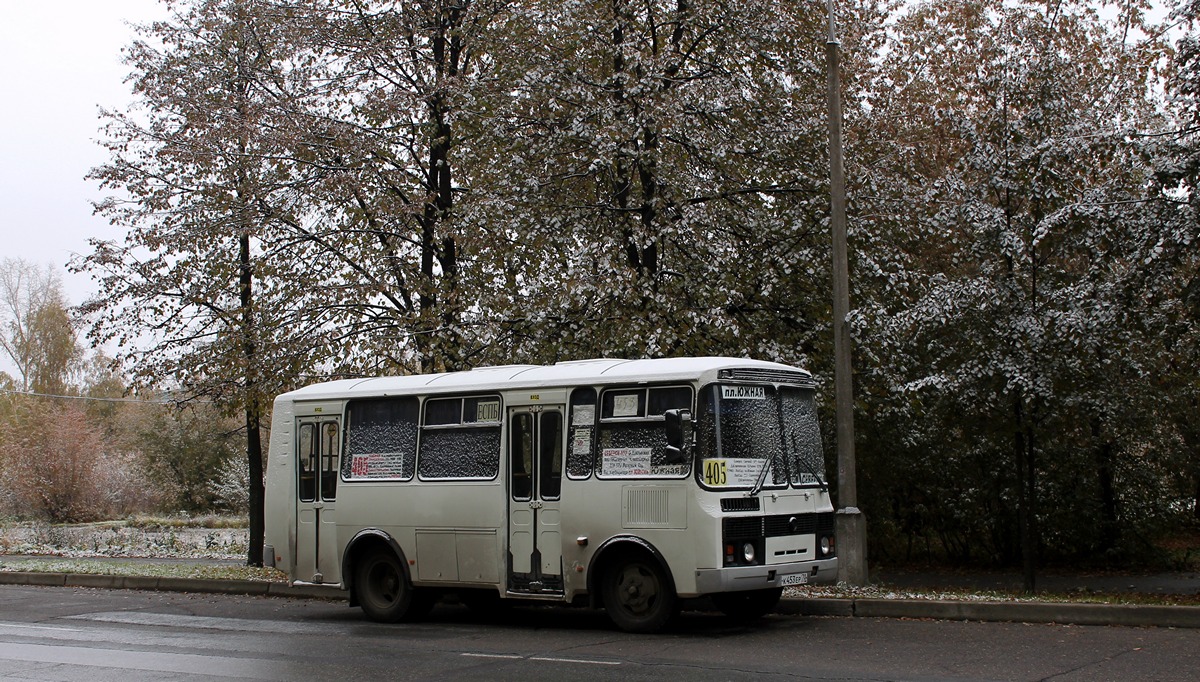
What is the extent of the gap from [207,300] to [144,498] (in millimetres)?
29288

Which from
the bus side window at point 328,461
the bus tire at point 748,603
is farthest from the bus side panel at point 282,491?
the bus tire at point 748,603

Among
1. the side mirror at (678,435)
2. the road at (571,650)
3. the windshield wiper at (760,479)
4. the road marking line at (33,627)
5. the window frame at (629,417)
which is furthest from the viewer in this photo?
the road marking line at (33,627)

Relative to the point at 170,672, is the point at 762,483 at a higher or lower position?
higher

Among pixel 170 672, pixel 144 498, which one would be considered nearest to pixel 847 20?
pixel 170 672

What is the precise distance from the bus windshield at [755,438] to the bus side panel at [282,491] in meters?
6.04

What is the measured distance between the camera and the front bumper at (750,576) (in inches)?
448

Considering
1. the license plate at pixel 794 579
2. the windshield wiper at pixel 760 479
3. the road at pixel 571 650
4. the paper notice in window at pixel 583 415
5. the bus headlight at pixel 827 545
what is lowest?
the road at pixel 571 650

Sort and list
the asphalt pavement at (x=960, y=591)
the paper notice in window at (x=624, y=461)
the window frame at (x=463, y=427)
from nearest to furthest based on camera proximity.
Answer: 1. the asphalt pavement at (x=960, y=591)
2. the paper notice in window at (x=624, y=461)
3. the window frame at (x=463, y=427)

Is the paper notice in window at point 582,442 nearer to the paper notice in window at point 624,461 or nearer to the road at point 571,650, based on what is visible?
the paper notice in window at point 624,461

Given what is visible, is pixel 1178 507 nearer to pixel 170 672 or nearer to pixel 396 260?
pixel 396 260

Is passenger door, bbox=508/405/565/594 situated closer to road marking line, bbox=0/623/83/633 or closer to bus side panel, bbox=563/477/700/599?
bus side panel, bbox=563/477/700/599

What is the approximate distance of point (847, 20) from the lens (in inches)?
802

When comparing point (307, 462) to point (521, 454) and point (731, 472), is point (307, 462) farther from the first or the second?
point (731, 472)

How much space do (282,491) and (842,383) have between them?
7.44 metres
